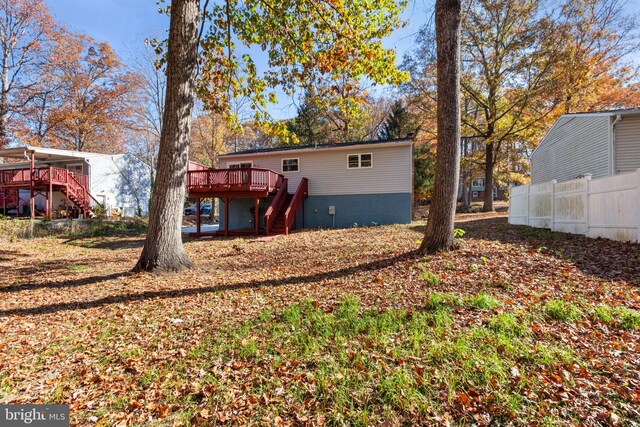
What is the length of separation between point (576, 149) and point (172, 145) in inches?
593

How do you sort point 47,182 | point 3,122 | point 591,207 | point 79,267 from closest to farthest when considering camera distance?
point 79,267 < point 591,207 < point 47,182 < point 3,122

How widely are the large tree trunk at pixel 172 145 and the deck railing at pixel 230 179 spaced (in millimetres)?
7246

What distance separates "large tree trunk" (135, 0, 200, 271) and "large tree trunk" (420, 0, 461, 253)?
4.90m

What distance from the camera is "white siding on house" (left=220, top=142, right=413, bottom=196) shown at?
49.4 feet

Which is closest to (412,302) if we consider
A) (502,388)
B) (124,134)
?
(502,388)

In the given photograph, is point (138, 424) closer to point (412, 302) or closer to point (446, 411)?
point (446, 411)

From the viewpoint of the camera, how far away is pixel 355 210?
15.6m

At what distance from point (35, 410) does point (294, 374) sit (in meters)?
1.94

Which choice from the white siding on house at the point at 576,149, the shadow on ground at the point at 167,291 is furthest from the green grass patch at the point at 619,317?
the white siding on house at the point at 576,149

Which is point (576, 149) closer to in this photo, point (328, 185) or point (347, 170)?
point (347, 170)

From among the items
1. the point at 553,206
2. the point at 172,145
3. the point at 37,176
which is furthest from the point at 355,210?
the point at 37,176

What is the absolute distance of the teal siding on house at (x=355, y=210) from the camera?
15.0m

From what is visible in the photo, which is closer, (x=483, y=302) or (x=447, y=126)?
(x=483, y=302)

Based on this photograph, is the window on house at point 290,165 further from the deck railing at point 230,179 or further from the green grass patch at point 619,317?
the green grass patch at point 619,317
